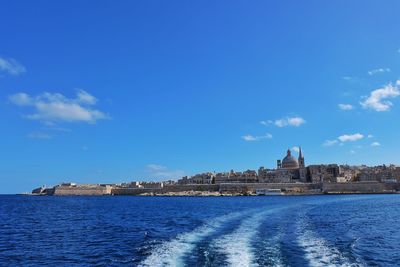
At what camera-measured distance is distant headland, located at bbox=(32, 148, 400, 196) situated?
4653 inches

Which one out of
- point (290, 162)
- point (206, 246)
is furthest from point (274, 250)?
point (290, 162)

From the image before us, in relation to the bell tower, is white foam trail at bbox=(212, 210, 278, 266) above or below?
below

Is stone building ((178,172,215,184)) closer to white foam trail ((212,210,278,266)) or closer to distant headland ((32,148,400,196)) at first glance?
distant headland ((32,148,400,196))

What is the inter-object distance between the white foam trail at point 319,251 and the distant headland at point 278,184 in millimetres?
94177

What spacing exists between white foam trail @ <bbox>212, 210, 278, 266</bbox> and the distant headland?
92831mm

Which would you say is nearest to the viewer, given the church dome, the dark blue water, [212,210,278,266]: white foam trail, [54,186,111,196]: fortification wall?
[212,210,278,266]: white foam trail

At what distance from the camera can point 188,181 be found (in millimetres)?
152375

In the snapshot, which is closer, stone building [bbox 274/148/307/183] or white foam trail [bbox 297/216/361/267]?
white foam trail [bbox 297/216/361/267]

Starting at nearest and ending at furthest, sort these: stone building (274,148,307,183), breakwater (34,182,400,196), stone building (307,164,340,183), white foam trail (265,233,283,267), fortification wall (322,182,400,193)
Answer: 1. white foam trail (265,233,283,267)
2. fortification wall (322,182,400,193)
3. breakwater (34,182,400,196)
4. stone building (307,164,340,183)
5. stone building (274,148,307,183)

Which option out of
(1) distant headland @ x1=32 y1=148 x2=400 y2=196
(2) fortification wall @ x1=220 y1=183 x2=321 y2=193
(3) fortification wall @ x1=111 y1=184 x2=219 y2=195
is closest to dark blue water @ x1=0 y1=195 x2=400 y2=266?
(1) distant headland @ x1=32 y1=148 x2=400 y2=196

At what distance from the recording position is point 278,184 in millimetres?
124625

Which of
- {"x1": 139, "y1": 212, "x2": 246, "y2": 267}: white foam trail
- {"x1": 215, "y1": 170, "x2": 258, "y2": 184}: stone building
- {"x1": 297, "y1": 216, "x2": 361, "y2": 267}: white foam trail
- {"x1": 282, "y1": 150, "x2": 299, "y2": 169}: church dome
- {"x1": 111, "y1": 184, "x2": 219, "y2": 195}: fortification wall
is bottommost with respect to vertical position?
{"x1": 297, "y1": 216, "x2": 361, "y2": 267}: white foam trail

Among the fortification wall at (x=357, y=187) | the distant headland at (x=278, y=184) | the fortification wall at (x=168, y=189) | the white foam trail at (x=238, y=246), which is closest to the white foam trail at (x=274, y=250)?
the white foam trail at (x=238, y=246)

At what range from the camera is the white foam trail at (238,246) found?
15.1 meters
